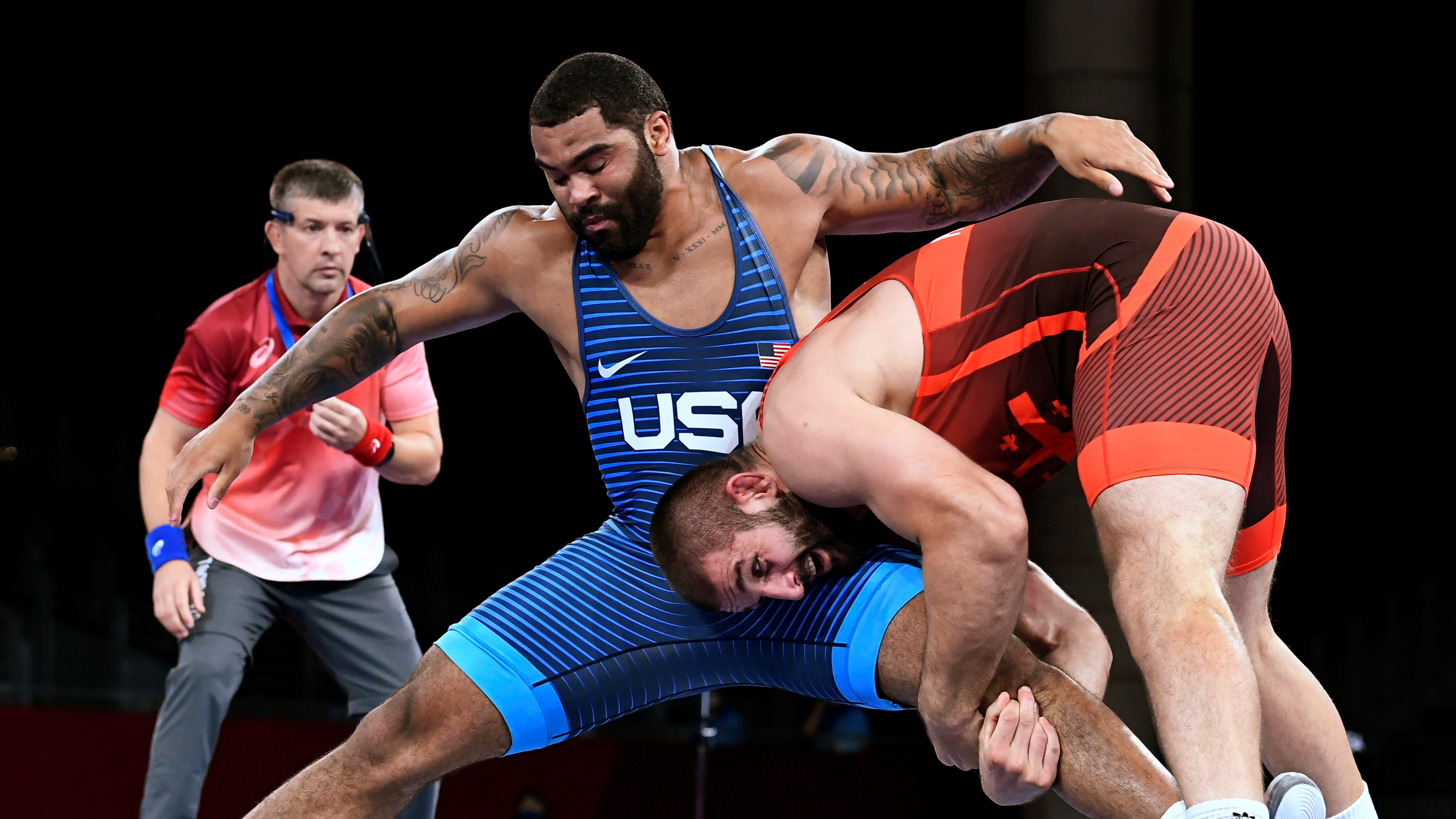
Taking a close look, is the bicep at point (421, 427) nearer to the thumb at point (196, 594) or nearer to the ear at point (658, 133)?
the thumb at point (196, 594)

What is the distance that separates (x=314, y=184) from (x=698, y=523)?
5.49ft

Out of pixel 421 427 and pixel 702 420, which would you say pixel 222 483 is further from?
pixel 421 427

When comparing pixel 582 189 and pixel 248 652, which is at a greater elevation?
pixel 582 189

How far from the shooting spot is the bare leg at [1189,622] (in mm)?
1615

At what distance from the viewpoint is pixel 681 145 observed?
983 cm

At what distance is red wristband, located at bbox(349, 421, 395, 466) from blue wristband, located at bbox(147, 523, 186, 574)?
0.41 metres

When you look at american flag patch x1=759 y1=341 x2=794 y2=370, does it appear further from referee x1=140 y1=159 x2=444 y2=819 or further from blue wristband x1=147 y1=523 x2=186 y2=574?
blue wristband x1=147 y1=523 x2=186 y2=574

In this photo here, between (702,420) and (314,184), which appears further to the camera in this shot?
(314,184)

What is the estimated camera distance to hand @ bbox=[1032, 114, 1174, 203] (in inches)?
81.0

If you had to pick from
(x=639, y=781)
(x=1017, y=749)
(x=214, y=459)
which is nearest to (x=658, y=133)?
(x=214, y=459)

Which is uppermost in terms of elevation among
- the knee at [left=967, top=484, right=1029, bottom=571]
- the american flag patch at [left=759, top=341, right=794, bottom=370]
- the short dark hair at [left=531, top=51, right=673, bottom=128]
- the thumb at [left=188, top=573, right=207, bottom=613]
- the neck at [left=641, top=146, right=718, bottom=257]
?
the short dark hair at [left=531, top=51, right=673, bottom=128]

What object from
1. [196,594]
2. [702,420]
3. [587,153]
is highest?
[587,153]

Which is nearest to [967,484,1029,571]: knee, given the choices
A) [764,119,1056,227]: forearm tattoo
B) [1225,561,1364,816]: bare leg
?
[1225,561,1364,816]: bare leg

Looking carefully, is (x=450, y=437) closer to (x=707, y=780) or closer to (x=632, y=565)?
(x=707, y=780)
